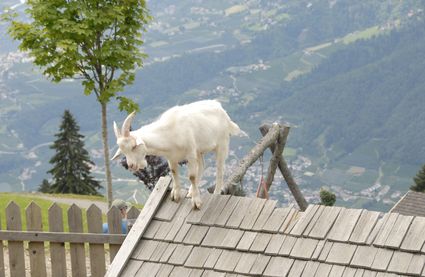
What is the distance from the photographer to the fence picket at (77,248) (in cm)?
1025

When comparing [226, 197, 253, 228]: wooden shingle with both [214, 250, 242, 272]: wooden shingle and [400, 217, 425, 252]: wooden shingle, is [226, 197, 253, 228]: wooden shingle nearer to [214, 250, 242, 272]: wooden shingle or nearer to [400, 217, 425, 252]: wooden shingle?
[214, 250, 242, 272]: wooden shingle

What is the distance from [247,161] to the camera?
11.2 meters

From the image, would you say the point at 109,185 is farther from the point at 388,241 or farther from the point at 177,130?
the point at 388,241

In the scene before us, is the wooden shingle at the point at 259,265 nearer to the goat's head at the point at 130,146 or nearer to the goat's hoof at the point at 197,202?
the goat's hoof at the point at 197,202

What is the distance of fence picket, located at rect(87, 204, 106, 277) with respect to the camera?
10164 mm

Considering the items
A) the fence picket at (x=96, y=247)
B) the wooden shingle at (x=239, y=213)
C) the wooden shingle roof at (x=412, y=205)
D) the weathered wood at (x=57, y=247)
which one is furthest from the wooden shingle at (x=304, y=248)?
the wooden shingle roof at (x=412, y=205)

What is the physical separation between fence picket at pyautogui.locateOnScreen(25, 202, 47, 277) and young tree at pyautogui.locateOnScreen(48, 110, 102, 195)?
30.9 meters

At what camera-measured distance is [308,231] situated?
7.01 meters

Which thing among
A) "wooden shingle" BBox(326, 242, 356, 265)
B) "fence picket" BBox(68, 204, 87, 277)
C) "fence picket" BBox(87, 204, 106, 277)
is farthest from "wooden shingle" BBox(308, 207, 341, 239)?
"fence picket" BBox(68, 204, 87, 277)

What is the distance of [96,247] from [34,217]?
1015 millimetres

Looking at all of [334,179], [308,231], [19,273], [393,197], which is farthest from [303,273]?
[334,179]

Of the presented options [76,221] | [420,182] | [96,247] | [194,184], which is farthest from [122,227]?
[420,182]

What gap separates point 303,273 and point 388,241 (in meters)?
0.75

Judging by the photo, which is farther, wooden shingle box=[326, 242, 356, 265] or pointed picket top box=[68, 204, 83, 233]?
pointed picket top box=[68, 204, 83, 233]
